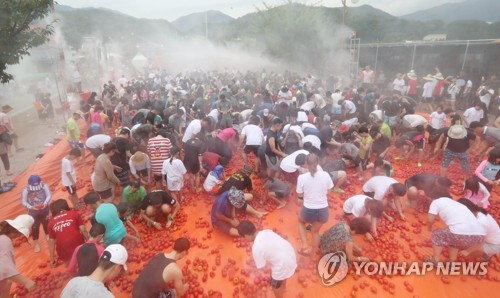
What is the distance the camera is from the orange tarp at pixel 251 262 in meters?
4.41

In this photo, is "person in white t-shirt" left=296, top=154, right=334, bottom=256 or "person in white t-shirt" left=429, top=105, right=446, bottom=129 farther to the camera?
"person in white t-shirt" left=429, top=105, right=446, bottom=129

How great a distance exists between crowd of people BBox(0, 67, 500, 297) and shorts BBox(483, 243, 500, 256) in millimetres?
18

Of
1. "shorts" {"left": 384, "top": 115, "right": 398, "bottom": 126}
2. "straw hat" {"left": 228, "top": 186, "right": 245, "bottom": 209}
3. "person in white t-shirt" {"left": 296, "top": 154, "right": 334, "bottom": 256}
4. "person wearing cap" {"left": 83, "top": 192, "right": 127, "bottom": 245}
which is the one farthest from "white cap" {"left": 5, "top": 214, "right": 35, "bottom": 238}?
"shorts" {"left": 384, "top": 115, "right": 398, "bottom": 126}

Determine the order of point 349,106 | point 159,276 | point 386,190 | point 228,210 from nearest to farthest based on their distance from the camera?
point 159,276 → point 228,210 → point 386,190 → point 349,106

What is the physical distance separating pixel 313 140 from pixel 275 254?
13.8 feet

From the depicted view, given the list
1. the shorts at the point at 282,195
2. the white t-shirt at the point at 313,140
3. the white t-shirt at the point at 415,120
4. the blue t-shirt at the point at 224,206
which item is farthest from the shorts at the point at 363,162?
the blue t-shirt at the point at 224,206

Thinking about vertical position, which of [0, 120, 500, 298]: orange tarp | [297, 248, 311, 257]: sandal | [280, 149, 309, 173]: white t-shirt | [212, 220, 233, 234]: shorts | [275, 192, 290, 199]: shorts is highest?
[280, 149, 309, 173]: white t-shirt

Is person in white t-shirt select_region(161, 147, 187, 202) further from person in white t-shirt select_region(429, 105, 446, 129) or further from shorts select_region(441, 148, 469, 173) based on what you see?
person in white t-shirt select_region(429, 105, 446, 129)

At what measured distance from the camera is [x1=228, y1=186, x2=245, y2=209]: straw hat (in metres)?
5.51

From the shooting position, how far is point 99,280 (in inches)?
124

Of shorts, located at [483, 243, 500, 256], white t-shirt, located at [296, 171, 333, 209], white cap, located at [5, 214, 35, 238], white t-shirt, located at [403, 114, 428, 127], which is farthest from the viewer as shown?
white t-shirt, located at [403, 114, 428, 127]

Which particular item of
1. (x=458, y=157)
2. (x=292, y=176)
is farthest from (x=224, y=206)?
(x=458, y=157)

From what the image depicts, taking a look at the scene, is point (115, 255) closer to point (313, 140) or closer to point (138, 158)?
point (138, 158)

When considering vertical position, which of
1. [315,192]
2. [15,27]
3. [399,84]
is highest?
[15,27]
